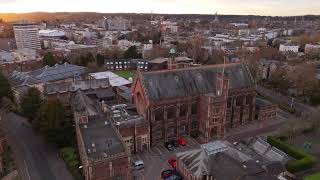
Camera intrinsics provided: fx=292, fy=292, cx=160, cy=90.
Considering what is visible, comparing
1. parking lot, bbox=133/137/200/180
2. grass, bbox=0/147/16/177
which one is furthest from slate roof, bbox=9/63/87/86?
parking lot, bbox=133/137/200/180

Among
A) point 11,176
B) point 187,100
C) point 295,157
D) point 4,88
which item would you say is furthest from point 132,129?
point 4,88

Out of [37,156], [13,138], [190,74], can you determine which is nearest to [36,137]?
[13,138]

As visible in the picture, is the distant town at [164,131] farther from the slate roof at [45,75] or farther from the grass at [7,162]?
the slate roof at [45,75]

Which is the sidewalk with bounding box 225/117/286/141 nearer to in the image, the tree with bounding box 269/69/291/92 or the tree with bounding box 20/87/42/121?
the tree with bounding box 269/69/291/92

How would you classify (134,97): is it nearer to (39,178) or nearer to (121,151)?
(121,151)

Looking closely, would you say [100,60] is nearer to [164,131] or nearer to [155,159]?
[164,131]
